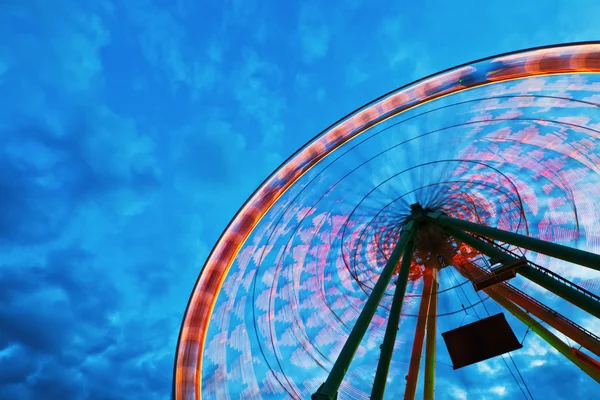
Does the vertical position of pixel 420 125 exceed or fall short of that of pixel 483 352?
it exceeds it

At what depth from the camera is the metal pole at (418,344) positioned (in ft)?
37.0

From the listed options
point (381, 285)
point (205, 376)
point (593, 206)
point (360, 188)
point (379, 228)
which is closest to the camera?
point (381, 285)

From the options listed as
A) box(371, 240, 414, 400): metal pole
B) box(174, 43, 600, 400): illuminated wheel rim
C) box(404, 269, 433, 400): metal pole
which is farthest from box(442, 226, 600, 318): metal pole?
box(174, 43, 600, 400): illuminated wheel rim

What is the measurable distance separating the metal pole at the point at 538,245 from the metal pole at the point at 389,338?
1.77 m

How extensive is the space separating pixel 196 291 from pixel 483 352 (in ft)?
27.0

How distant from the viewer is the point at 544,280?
356 inches

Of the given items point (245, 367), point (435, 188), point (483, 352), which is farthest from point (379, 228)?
point (245, 367)

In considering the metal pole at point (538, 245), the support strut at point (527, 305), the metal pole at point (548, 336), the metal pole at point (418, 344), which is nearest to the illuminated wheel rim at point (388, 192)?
the metal pole at point (418, 344)

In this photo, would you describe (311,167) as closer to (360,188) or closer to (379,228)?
(360,188)

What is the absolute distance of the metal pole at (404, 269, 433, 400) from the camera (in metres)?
11.3

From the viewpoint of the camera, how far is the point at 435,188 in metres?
14.7

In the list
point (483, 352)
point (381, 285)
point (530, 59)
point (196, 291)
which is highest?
point (530, 59)

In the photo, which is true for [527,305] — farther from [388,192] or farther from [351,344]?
[351,344]

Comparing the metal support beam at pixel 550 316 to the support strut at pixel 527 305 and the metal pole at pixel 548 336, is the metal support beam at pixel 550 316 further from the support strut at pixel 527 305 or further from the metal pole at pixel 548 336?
the metal pole at pixel 548 336
